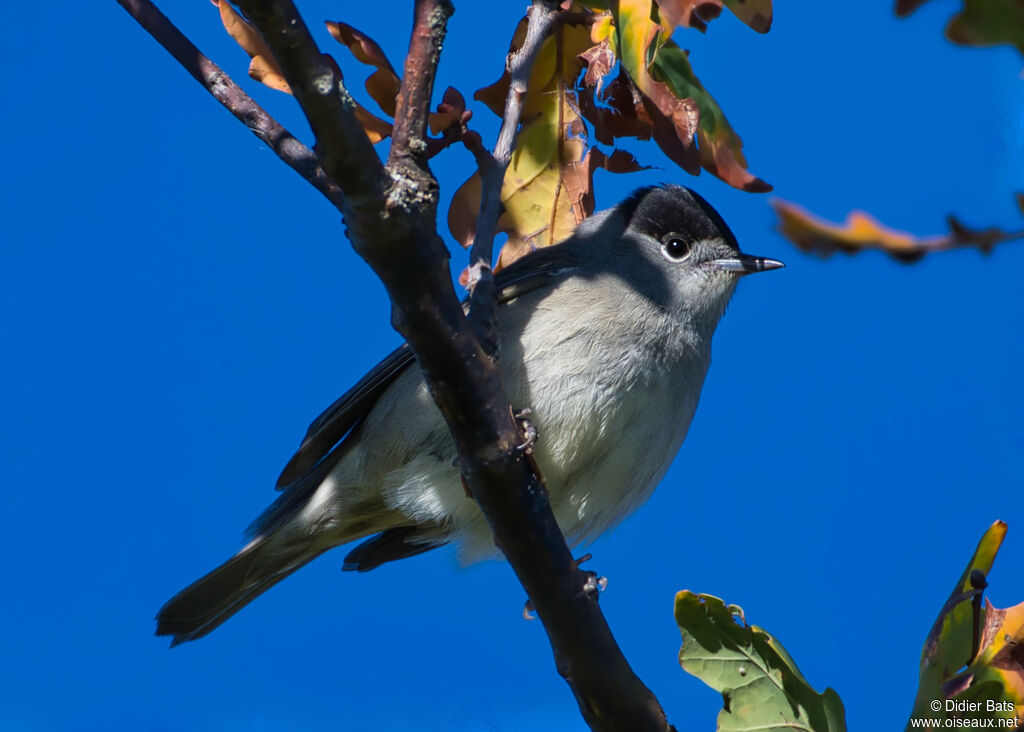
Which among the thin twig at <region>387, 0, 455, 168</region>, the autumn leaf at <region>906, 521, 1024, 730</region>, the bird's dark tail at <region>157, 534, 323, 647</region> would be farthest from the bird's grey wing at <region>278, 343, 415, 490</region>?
the autumn leaf at <region>906, 521, 1024, 730</region>

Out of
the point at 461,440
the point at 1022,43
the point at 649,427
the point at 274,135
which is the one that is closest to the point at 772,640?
the point at 461,440

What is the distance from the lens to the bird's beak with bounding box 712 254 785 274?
367 centimetres

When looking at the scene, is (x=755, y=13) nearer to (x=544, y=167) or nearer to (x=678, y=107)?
(x=678, y=107)

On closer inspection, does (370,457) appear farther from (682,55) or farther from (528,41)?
(682,55)

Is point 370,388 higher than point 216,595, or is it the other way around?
point 370,388

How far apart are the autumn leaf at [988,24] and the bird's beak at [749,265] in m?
3.06

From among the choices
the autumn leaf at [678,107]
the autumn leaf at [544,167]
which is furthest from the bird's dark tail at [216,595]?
the autumn leaf at [678,107]

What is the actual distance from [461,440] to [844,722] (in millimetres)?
1010

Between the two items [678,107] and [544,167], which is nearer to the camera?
[678,107]

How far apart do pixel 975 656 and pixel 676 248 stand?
81.6 inches

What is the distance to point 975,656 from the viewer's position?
1.95m

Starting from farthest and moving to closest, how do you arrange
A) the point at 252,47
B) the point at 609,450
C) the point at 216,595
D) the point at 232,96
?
the point at 216,595, the point at 609,450, the point at 252,47, the point at 232,96

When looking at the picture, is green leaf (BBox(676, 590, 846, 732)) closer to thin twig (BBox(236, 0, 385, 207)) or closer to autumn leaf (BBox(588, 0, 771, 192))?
autumn leaf (BBox(588, 0, 771, 192))

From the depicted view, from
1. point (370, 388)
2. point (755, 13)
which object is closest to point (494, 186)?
point (755, 13)
